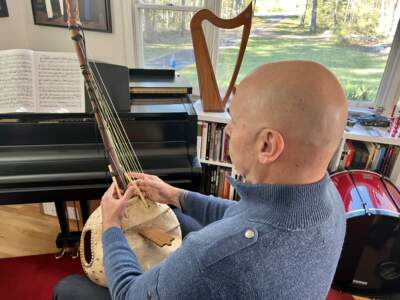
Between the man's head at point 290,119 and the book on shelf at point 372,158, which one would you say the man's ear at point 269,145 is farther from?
the book on shelf at point 372,158

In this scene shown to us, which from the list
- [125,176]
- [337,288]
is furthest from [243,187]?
[337,288]

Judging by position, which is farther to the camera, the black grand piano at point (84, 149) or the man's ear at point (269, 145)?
the black grand piano at point (84, 149)

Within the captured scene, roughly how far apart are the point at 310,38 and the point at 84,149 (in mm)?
1742

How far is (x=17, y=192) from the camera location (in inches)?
53.1

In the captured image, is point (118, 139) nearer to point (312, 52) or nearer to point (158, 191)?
point (158, 191)

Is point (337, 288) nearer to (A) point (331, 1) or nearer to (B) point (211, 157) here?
(B) point (211, 157)

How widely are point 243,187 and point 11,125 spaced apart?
4.10ft

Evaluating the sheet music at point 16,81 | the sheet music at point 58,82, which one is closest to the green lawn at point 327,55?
the sheet music at point 58,82

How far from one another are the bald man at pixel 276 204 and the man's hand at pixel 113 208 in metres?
0.36

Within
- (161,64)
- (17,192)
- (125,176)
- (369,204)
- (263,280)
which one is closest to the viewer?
(263,280)

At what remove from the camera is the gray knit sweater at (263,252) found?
531 mm

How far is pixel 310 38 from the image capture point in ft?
7.27

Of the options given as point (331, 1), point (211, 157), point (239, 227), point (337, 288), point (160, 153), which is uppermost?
point (331, 1)

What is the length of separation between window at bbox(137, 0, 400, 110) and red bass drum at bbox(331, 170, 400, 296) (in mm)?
778
